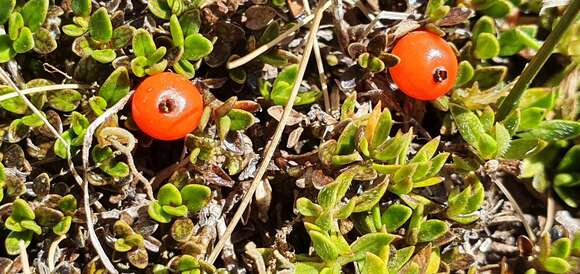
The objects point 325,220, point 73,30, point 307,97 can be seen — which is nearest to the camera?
point 325,220

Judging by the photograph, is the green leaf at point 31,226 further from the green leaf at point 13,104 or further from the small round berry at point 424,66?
the small round berry at point 424,66

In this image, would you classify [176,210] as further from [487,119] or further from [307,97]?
[487,119]

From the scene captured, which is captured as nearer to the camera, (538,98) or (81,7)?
(81,7)

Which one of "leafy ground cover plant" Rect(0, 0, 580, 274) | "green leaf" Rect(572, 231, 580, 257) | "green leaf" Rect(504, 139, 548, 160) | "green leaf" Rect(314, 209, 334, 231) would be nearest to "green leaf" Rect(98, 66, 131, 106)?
"leafy ground cover plant" Rect(0, 0, 580, 274)

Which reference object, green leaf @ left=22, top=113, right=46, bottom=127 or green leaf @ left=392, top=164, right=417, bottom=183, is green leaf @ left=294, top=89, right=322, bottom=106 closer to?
green leaf @ left=392, top=164, right=417, bottom=183

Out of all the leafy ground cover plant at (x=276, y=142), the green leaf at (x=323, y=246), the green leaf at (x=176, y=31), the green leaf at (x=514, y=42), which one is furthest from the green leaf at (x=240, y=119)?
the green leaf at (x=514, y=42)

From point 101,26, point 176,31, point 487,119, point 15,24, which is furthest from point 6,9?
point 487,119
